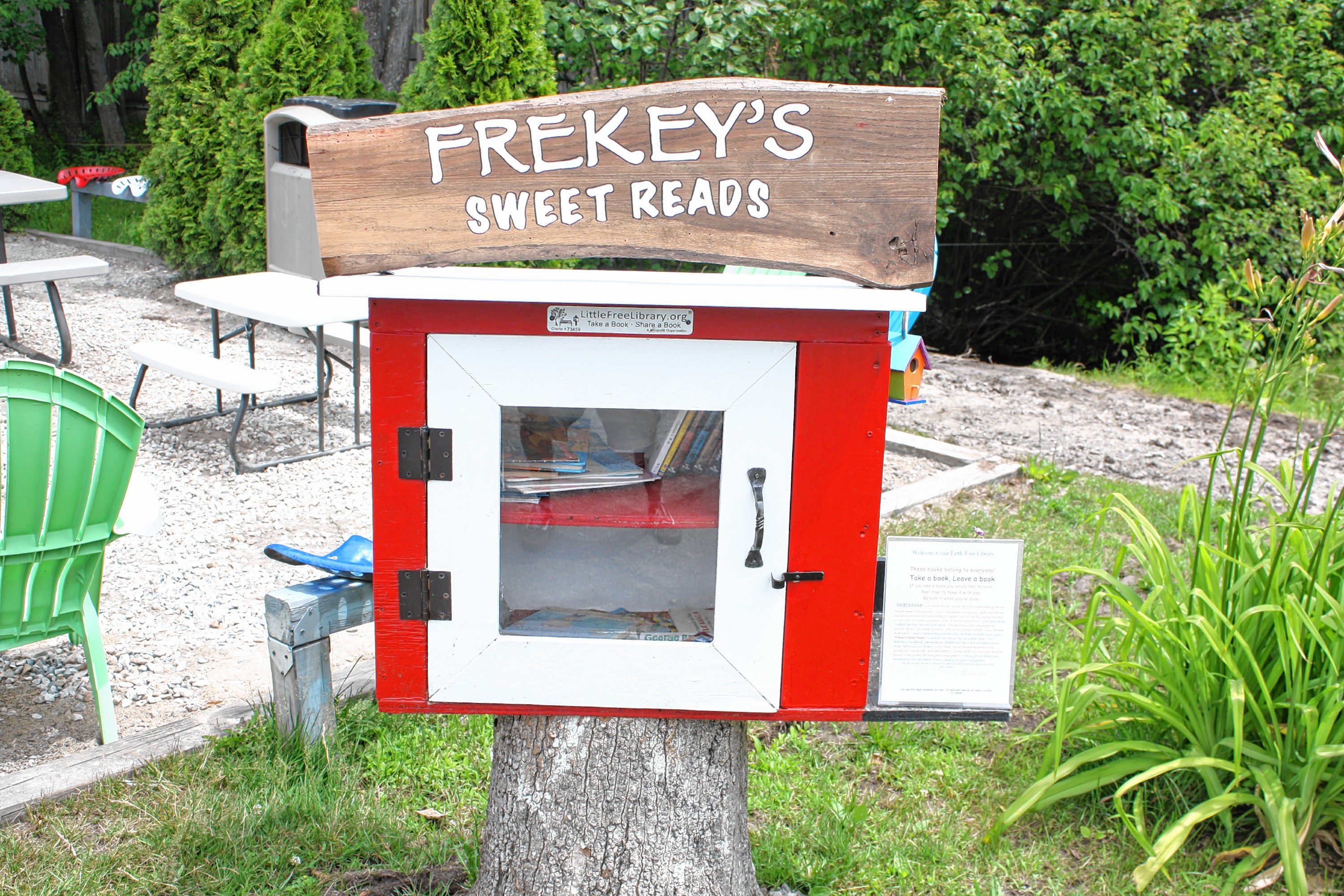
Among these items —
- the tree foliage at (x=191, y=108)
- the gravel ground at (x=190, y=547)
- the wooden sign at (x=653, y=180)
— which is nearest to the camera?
the wooden sign at (x=653, y=180)

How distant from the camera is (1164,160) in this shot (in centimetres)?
778

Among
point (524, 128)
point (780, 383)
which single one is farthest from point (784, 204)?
point (524, 128)

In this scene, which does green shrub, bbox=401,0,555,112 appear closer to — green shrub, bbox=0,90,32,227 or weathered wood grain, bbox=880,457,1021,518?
weathered wood grain, bbox=880,457,1021,518

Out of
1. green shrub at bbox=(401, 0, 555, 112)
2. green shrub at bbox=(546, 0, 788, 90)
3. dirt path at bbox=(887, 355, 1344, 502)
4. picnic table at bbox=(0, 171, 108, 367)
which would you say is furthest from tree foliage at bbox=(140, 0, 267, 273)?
dirt path at bbox=(887, 355, 1344, 502)

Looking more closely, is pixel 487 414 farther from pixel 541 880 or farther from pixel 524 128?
pixel 541 880

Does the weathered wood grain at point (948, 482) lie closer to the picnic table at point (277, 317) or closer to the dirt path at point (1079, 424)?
the dirt path at point (1079, 424)

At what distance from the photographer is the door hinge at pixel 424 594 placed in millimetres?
1896

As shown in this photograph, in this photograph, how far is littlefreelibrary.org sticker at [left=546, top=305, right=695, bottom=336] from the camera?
5.96ft

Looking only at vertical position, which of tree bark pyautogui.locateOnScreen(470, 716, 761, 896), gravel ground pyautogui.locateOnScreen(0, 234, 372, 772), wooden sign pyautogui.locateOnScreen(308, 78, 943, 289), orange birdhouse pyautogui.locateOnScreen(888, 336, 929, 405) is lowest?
gravel ground pyautogui.locateOnScreen(0, 234, 372, 772)

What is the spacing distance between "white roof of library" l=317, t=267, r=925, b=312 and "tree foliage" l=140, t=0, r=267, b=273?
7.48 metres

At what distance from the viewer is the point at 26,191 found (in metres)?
6.89

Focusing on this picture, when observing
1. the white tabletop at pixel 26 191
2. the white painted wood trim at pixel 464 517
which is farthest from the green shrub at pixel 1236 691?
the white tabletop at pixel 26 191

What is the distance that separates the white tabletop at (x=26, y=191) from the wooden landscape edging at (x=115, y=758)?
4.91 metres

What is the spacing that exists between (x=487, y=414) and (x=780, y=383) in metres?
0.49
